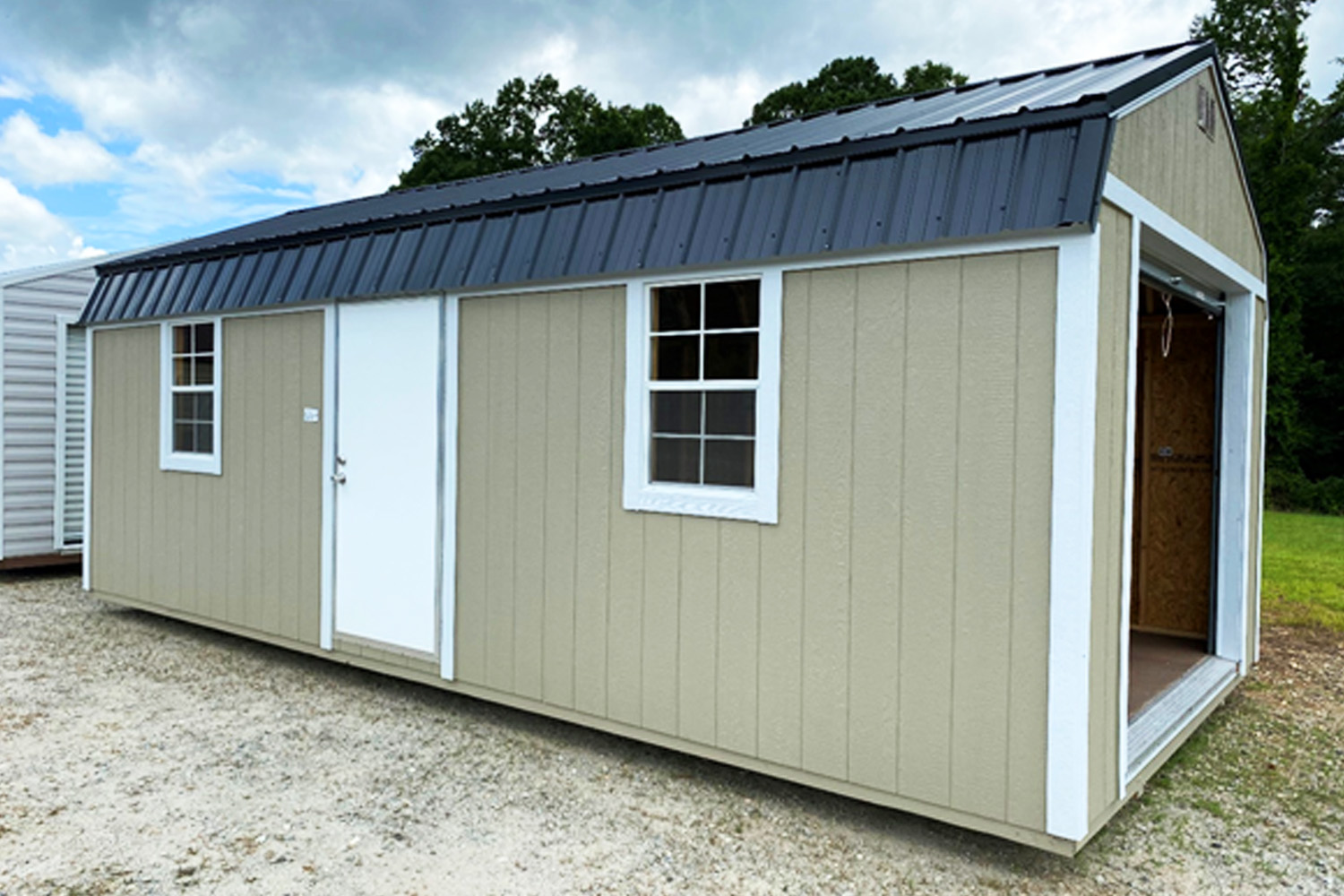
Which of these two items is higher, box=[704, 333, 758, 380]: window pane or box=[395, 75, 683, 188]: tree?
box=[395, 75, 683, 188]: tree

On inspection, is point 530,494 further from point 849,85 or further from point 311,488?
point 849,85

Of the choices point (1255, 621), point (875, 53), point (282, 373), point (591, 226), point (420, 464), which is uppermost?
point (875, 53)

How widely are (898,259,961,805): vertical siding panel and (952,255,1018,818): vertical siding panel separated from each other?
0.03 metres

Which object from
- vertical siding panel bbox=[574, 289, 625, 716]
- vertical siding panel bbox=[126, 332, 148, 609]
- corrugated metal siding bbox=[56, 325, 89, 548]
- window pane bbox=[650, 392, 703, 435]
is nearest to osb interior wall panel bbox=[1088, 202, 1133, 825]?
window pane bbox=[650, 392, 703, 435]

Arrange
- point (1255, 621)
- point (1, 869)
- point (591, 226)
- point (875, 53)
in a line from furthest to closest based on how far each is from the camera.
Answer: point (875, 53) → point (1255, 621) → point (591, 226) → point (1, 869)

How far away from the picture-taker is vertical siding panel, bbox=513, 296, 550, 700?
12.8 feet

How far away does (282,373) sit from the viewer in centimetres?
503

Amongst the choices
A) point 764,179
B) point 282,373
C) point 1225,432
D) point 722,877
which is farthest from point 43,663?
point 1225,432

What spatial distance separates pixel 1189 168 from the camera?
356 centimetres

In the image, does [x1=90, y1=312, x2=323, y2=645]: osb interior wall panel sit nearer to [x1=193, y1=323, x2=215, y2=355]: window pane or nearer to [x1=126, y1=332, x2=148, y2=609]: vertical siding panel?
[x1=126, y1=332, x2=148, y2=609]: vertical siding panel

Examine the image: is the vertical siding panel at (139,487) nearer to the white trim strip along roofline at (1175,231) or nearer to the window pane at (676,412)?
the window pane at (676,412)

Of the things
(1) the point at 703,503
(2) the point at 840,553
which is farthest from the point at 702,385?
(2) the point at 840,553

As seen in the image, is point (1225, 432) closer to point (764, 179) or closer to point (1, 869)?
point (764, 179)

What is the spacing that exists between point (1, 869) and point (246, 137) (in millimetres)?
12447
